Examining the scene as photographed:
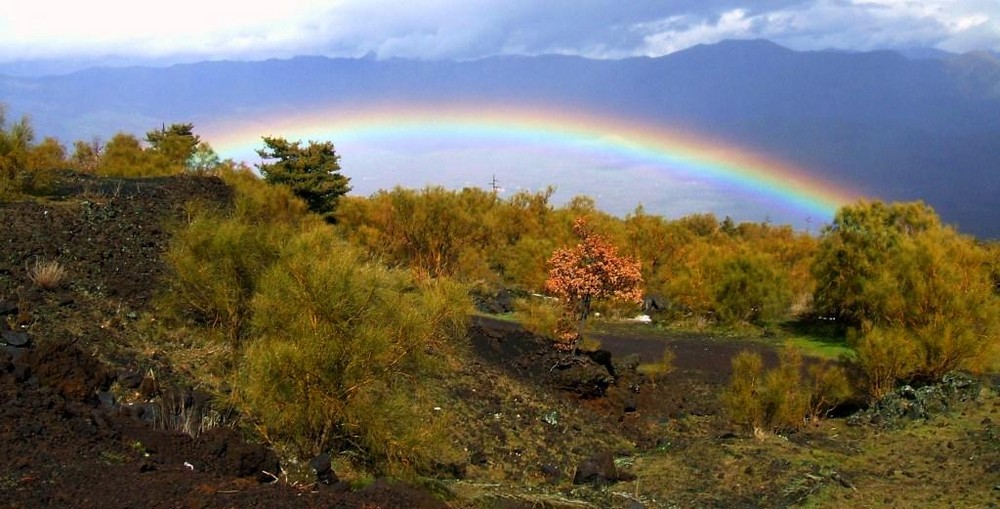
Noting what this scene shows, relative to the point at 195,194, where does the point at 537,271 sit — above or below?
below

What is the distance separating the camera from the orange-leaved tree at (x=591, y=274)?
19.0 metres

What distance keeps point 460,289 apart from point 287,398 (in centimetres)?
374

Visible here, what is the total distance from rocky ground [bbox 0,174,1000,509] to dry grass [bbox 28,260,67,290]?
0.63ft

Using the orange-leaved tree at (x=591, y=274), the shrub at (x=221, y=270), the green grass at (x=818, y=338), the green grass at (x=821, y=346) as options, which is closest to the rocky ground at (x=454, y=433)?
the shrub at (x=221, y=270)

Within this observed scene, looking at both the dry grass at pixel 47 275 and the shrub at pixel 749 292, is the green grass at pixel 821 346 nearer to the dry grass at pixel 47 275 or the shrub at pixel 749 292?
the shrub at pixel 749 292

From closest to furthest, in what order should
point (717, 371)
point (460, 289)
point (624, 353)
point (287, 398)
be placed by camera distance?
point (287, 398), point (460, 289), point (717, 371), point (624, 353)

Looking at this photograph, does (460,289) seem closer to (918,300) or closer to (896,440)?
(896,440)

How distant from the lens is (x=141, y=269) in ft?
55.6

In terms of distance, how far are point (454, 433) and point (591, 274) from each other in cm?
611

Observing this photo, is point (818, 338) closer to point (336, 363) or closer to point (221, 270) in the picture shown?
point (221, 270)

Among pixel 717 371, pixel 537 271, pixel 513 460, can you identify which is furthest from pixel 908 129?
pixel 513 460

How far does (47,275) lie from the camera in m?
14.6

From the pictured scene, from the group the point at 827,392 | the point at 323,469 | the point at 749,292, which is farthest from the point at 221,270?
the point at 749,292

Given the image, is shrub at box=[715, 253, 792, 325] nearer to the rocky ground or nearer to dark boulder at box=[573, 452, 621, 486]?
the rocky ground
